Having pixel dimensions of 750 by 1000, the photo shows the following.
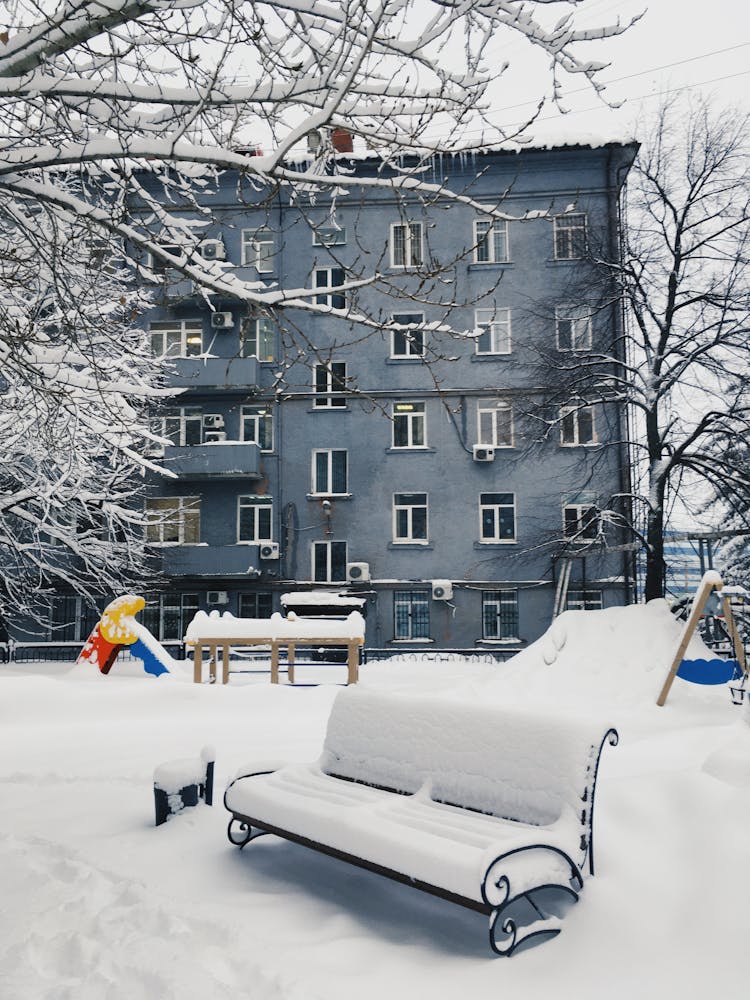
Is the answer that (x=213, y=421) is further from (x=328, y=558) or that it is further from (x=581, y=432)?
(x=581, y=432)

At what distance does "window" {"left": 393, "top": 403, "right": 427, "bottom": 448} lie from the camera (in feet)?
90.7

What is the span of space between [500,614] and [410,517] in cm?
455

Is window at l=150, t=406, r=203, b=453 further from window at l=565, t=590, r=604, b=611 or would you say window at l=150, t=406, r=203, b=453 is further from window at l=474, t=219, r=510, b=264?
window at l=565, t=590, r=604, b=611

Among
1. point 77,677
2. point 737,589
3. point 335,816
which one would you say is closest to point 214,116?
point 335,816

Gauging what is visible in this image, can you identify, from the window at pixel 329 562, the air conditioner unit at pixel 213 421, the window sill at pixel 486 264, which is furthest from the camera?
the air conditioner unit at pixel 213 421

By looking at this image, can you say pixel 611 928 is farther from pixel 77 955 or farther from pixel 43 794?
pixel 43 794

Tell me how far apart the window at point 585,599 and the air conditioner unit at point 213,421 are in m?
13.7

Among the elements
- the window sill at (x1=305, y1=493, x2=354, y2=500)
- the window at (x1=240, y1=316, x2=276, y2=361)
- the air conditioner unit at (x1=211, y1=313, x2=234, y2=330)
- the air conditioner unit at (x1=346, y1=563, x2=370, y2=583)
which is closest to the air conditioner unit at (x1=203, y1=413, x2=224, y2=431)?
the window at (x1=240, y1=316, x2=276, y2=361)

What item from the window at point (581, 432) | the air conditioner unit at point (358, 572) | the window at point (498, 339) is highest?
the window at point (498, 339)

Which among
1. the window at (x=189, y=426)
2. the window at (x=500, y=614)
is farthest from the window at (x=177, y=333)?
the window at (x=500, y=614)

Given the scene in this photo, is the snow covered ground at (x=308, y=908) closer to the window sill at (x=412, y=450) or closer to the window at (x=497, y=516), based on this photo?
the window at (x=497, y=516)

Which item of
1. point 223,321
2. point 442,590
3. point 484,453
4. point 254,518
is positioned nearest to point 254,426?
point 254,518

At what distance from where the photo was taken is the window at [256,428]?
92.1 ft

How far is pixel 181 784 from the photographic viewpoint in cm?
586
